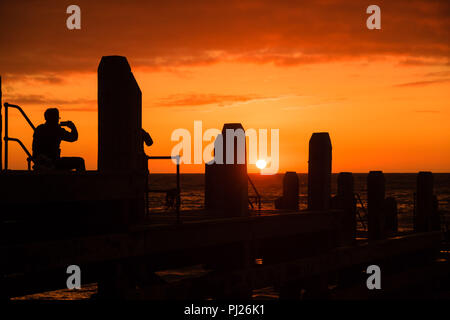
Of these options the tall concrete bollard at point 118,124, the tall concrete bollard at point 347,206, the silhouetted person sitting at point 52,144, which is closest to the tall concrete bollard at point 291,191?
the tall concrete bollard at point 347,206

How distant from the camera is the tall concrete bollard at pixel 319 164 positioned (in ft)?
35.2

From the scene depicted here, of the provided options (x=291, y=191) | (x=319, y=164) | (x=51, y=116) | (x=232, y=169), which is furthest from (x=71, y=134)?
(x=291, y=191)

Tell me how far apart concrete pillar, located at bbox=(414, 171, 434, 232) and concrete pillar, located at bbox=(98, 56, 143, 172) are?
8861 mm

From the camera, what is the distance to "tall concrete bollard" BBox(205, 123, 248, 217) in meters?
8.95

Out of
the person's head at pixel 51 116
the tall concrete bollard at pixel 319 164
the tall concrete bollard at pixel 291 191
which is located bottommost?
the tall concrete bollard at pixel 291 191

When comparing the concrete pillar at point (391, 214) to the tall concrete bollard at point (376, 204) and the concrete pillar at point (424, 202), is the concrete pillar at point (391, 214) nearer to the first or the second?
the concrete pillar at point (424, 202)

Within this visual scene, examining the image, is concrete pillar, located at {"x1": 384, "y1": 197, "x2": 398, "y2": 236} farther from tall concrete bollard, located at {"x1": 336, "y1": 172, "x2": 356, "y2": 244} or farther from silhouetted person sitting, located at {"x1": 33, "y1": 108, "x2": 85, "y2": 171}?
silhouetted person sitting, located at {"x1": 33, "y1": 108, "x2": 85, "y2": 171}

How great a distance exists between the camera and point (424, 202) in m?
14.1

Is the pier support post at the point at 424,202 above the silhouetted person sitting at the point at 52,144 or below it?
below

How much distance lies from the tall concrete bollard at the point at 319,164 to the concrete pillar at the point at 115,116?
4.34 metres

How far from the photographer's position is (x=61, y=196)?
6734mm
